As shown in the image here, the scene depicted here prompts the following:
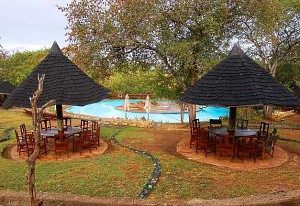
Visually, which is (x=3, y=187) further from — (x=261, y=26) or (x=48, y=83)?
(x=261, y=26)

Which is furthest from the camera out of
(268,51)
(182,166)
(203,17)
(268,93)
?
(268,51)

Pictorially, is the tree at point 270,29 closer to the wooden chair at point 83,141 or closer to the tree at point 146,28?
the tree at point 146,28

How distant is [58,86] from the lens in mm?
10109

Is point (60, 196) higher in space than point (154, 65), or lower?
lower

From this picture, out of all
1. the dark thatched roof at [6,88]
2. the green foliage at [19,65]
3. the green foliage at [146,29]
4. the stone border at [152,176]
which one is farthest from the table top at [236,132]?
the green foliage at [19,65]

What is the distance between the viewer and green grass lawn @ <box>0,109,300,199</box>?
6.94 metres

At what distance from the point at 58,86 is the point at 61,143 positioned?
6.05 ft

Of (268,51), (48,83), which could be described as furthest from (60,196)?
(268,51)

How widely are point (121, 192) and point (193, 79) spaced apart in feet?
36.7

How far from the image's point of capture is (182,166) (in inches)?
348

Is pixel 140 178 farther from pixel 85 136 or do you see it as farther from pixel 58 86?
pixel 58 86

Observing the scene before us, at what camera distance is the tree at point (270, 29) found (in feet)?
49.1

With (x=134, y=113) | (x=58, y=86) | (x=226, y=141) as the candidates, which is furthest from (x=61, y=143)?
(x=134, y=113)

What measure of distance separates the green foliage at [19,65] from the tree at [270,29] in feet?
80.9
